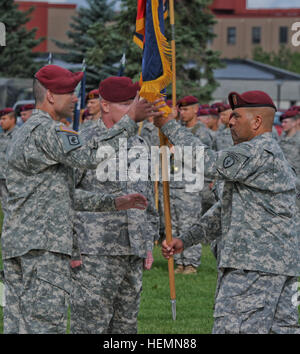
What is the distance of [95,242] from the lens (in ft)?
22.3

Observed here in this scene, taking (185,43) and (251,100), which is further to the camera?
(185,43)

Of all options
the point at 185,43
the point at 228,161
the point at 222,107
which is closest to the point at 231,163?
the point at 228,161

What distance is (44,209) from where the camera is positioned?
573 cm

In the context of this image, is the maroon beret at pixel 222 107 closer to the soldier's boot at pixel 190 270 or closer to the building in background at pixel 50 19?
the soldier's boot at pixel 190 270

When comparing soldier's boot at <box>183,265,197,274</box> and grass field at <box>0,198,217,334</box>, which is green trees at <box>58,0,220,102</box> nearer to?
soldier's boot at <box>183,265,197,274</box>

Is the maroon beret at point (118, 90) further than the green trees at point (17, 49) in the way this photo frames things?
No

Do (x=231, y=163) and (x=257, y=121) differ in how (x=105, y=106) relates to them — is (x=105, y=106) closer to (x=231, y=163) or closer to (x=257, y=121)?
(x=257, y=121)

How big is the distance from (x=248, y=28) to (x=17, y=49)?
55567 mm

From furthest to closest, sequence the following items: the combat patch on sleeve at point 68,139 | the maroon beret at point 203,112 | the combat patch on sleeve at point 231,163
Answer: the maroon beret at point 203,112, the combat patch on sleeve at point 231,163, the combat patch on sleeve at point 68,139

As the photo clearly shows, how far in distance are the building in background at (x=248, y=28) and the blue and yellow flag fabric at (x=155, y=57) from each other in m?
87.8

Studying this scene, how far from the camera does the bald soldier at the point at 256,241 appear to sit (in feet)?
18.7

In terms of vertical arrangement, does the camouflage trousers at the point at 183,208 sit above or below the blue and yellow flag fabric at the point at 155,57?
below

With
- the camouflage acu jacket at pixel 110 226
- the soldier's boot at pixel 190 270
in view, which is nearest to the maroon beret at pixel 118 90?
the camouflage acu jacket at pixel 110 226

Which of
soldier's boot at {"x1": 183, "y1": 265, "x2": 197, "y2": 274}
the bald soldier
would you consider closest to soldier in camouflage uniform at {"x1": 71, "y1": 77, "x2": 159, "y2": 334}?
the bald soldier
